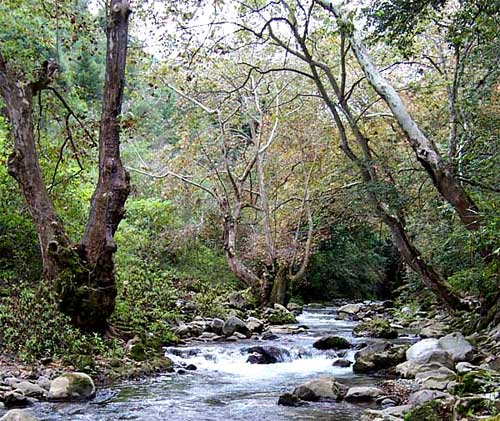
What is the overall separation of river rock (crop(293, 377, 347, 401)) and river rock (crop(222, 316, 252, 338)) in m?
5.34

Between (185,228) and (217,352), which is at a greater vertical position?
(185,228)

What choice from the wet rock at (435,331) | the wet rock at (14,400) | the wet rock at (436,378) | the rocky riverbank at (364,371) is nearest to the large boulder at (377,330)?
the rocky riverbank at (364,371)

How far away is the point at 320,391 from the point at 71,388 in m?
3.01

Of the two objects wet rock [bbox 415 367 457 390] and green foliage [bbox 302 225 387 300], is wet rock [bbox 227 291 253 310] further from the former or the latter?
wet rock [bbox 415 367 457 390]

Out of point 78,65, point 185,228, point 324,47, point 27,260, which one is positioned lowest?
point 27,260

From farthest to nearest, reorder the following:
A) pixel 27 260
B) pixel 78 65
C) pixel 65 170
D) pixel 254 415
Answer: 1. pixel 78 65
2. pixel 65 170
3. pixel 27 260
4. pixel 254 415

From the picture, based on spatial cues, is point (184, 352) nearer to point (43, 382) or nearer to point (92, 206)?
point (92, 206)

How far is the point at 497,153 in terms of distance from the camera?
26.6ft

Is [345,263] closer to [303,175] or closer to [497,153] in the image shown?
[303,175]

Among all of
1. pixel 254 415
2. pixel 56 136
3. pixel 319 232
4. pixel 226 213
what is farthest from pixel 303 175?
pixel 254 415

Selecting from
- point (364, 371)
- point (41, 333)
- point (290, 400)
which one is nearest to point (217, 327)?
point (364, 371)

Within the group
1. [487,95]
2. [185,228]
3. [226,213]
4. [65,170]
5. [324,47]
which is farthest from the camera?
[185,228]

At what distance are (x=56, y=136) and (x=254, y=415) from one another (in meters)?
8.41

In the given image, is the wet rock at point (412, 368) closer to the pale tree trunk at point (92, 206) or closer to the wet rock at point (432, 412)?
the wet rock at point (432, 412)
